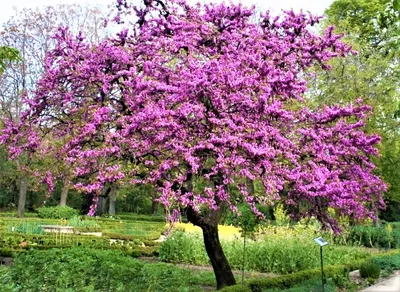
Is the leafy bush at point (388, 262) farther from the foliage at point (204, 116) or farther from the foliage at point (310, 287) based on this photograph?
the foliage at point (204, 116)

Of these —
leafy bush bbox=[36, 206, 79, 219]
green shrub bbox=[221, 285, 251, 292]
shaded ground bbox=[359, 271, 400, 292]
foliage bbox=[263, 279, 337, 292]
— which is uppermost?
leafy bush bbox=[36, 206, 79, 219]

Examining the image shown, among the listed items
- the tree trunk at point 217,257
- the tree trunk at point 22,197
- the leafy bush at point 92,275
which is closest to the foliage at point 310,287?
the tree trunk at point 217,257

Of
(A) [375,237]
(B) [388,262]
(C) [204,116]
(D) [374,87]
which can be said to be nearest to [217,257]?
(C) [204,116]

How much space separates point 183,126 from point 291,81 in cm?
183

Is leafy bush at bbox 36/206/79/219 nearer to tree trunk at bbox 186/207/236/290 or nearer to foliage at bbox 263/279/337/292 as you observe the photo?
tree trunk at bbox 186/207/236/290

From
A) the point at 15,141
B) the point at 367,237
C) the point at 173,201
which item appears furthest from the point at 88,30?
the point at 173,201

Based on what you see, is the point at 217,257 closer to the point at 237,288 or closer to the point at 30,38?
the point at 237,288

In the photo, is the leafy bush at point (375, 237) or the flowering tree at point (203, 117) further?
the leafy bush at point (375, 237)

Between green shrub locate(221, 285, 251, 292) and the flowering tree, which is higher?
the flowering tree

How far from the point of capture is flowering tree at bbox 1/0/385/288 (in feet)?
21.7

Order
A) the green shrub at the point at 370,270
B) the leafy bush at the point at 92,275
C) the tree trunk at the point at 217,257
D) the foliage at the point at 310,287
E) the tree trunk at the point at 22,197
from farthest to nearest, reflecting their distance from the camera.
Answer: the tree trunk at the point at 22,197
the green shrub at the point at 370,270
the tree trunk at the point at 217,257
the foliage at the point at 310,287
the leafy bush at the point at 92,275

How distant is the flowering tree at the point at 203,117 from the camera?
660cm

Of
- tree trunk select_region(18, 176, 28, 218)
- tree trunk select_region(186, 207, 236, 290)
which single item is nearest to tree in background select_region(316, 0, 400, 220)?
tree trunk select_region(186, 207, 236, 290)

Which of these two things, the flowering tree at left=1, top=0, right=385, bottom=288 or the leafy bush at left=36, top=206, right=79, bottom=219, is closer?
the flowering tree at left=1, top=0, right=385, bottom=288
